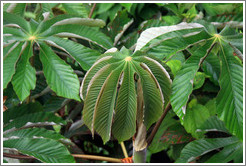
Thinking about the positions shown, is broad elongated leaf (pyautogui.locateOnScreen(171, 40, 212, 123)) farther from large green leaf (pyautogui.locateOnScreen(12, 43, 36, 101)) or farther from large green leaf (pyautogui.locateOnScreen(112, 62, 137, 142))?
large green leaf (pyautogui.locateOnScreen(12, 43, 36, 101))

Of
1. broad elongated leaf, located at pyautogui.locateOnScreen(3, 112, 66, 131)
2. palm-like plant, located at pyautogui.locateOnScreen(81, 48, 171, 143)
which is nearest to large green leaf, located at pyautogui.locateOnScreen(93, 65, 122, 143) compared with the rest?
palm-like plant, located at pyautogui.locateOnScreen(81, 48, 171, 143)

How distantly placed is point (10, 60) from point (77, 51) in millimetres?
167

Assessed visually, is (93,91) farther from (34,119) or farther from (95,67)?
(34,119)

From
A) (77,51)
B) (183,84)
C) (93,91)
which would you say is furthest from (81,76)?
(183,84)

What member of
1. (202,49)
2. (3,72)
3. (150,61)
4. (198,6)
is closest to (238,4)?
(198,6)

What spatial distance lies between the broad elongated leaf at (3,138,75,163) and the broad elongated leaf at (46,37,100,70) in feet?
0.72

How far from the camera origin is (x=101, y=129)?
2.00 ft

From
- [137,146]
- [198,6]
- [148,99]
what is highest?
[198,6]

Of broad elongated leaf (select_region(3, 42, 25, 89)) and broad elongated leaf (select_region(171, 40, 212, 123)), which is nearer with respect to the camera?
broad elongated leaf (select_region(171, 40, 212, 123))

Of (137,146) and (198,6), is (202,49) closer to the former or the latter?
(137,146)

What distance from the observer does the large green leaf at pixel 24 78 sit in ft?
2.16

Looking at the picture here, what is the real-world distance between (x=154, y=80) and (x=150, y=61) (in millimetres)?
39

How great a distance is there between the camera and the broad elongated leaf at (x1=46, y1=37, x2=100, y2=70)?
0.69 m

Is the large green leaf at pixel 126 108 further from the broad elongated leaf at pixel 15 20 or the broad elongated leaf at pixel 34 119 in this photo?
the broad elongated leaf at pixel 15 20
